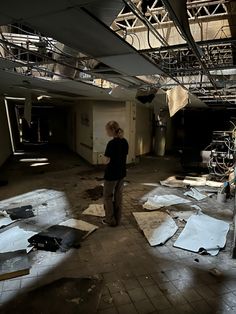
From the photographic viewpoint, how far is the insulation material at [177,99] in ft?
15.2

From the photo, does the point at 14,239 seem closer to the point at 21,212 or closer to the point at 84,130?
the point at 21,212

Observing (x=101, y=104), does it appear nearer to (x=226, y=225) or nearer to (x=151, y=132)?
(x=151, y=132)

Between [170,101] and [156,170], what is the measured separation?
3.60 meters

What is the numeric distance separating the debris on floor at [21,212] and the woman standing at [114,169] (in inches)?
53.0

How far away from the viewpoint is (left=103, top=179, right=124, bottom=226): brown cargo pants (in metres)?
3.66

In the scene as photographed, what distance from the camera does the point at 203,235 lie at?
11.5ft

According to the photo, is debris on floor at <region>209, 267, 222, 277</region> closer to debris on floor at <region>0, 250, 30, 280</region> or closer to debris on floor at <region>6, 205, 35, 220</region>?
debris on floor at <region>0, 250, 30, 280</region>

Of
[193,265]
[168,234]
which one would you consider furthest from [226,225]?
[193,265]

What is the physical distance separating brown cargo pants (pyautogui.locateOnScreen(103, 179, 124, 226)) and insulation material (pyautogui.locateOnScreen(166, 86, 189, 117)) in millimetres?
1752

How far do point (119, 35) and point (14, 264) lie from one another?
8.05 feet

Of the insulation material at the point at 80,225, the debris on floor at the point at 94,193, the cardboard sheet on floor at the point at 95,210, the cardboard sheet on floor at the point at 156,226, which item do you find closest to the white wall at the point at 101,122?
the debris on floor at the point at 94,193

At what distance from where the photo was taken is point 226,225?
3828 millimetres

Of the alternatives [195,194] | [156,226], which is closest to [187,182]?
[195,194]

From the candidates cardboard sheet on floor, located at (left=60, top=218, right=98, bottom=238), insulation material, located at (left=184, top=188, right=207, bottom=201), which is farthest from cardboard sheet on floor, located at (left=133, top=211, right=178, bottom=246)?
insulation material, located at (left=184, top=188, right=207, bottom=201)
